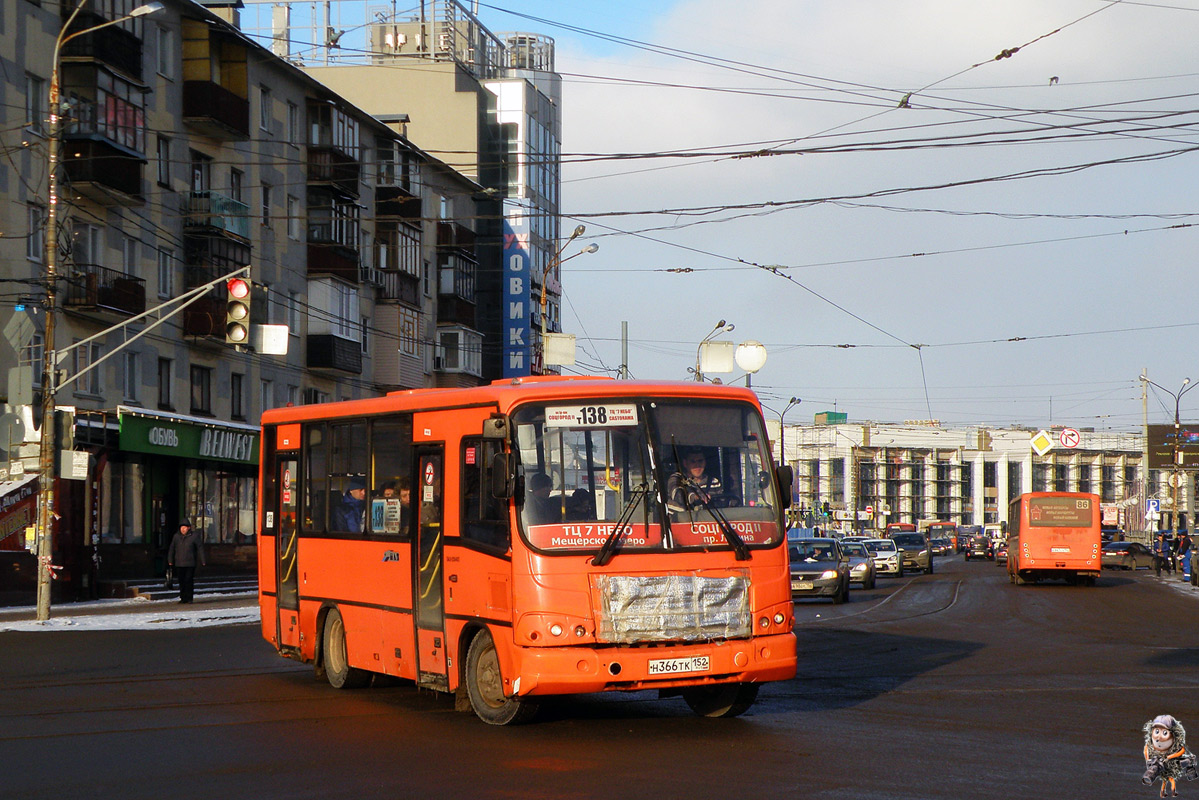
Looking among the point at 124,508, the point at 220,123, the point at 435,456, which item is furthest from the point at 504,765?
the point at 220,123

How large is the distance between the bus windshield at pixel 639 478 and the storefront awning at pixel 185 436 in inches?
1040

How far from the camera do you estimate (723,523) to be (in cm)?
1166

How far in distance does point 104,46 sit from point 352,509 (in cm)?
2451

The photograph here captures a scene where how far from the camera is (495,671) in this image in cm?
1178

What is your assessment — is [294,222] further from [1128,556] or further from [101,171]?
[1128,556]

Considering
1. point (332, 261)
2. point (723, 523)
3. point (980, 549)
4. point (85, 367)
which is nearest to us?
point (723, 523)

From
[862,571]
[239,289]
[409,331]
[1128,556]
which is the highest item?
[409,331]

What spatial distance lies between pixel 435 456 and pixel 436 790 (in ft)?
14.5

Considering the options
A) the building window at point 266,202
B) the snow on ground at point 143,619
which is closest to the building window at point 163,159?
the building window at point 266,202

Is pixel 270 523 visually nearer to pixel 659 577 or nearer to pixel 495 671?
pixel 495 671

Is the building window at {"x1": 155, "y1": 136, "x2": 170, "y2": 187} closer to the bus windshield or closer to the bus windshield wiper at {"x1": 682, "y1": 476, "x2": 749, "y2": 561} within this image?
the bus windshield

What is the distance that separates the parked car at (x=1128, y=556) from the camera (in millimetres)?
64250

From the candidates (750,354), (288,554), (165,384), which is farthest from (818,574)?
(165,384)

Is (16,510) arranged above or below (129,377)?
below
